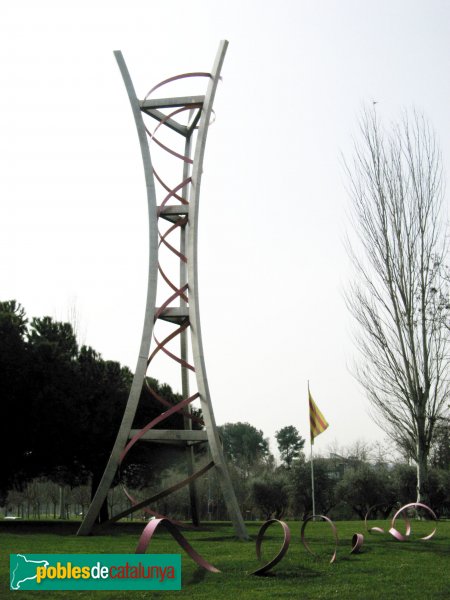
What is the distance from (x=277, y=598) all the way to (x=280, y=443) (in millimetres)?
73459

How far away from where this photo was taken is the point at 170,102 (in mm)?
15453

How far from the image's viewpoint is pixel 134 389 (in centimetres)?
1405

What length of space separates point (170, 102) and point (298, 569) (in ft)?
32.0

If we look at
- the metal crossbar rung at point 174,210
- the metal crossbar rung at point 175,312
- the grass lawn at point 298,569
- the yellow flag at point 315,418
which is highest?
the metal crossbar rung at point 174,210

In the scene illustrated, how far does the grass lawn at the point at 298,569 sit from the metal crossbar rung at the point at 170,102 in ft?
28.0

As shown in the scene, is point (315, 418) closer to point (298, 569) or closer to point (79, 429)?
point (79, 429)

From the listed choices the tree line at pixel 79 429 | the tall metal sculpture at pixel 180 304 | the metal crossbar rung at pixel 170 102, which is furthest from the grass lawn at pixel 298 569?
the tree line at pixel 79 429

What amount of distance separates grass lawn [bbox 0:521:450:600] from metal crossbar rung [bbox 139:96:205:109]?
8.53 m

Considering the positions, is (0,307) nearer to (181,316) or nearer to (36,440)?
(36,440)

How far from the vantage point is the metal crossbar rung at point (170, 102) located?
1539cm

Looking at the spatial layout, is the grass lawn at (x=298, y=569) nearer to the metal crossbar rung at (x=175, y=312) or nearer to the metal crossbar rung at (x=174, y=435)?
the metal crossbar rung at (x=174, y=435)

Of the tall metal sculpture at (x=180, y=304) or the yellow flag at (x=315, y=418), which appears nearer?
the tall metal sculpture at (x=180, y=304)

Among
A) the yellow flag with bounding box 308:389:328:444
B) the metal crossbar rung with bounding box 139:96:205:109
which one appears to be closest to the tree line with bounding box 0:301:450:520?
the yellow flag with bounding box 308:389:328:444

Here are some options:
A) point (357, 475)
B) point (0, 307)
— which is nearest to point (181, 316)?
point (0, 307)
